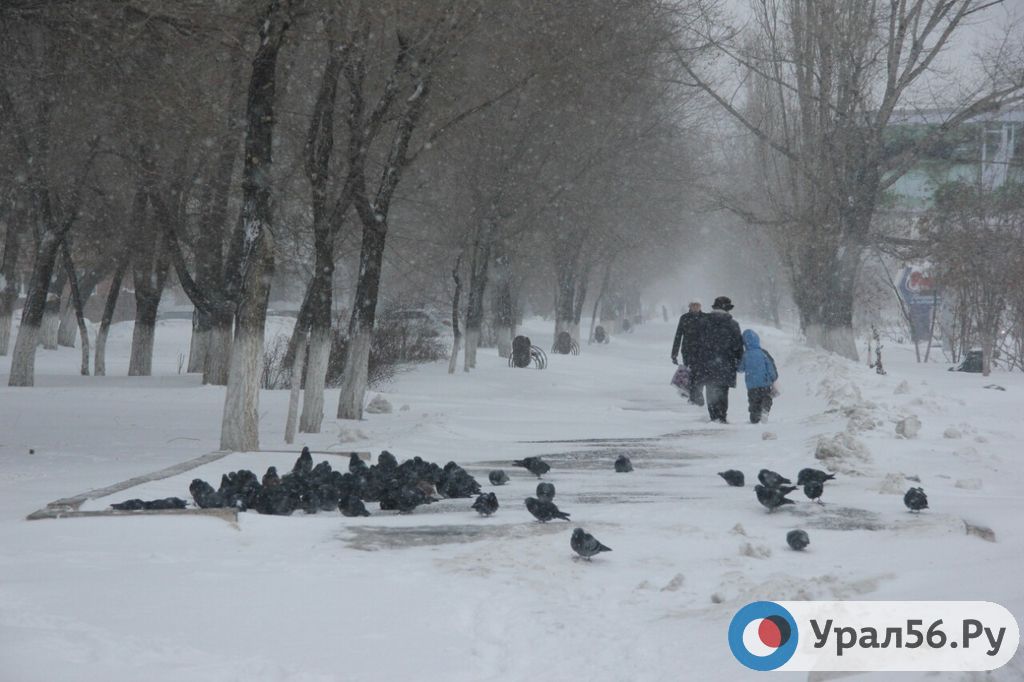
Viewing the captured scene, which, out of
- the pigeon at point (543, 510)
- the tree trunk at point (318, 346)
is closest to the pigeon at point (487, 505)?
the pigeon at point (543, 510)

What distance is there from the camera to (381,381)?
23.7 m

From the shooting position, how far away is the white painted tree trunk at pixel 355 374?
16641mm

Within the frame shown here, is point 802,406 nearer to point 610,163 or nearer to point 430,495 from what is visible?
point 430,495

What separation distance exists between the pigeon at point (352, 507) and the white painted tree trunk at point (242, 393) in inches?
163

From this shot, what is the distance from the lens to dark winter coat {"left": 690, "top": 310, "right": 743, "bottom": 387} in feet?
56.0

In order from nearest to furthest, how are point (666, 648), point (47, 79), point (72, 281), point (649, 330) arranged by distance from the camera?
1. point (666, 648)
2. point (47, 79)
3. point (72, 281)
4. point (649, 330)

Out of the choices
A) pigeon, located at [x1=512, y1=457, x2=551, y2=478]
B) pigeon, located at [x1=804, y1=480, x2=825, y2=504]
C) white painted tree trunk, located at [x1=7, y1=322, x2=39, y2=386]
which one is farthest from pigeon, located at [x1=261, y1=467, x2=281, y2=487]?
white painted tree trunk, located at [x1=7, y1=322, x2=39, y2=386]

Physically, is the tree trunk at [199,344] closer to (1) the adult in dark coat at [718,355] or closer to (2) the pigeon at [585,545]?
(1) the adult in dark coat at [718,355]

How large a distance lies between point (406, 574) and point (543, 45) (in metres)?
13.2

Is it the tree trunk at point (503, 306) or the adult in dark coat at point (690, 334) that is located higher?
the tree trunk at point (503, 306)

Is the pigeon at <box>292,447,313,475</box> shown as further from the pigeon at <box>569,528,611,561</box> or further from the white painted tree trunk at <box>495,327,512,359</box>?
the white painted tree trunk at <box>495,327,512,359</box>

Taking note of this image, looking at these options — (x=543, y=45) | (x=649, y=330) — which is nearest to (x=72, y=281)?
(x=543, y=45)

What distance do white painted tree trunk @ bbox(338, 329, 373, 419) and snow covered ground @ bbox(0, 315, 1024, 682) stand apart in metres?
2.83
